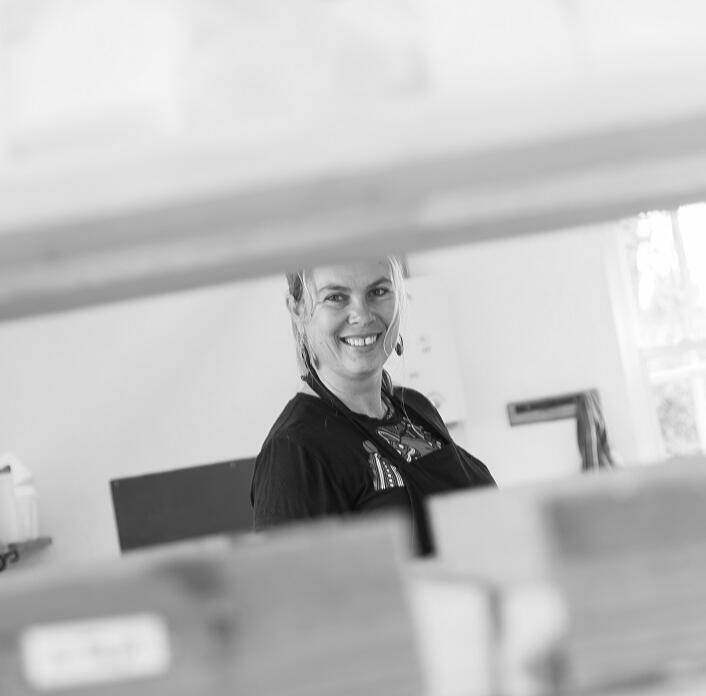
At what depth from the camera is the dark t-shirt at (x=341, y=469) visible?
1.29m

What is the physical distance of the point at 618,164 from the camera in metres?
0.44

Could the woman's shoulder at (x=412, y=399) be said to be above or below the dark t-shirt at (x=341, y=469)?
above

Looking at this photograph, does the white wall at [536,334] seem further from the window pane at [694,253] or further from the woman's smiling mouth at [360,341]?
the woman's smiling mouth at [360,341]

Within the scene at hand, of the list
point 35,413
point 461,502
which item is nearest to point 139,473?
point 35,413

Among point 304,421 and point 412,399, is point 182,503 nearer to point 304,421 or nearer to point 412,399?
point 412,399

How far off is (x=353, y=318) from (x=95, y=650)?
1.16 meters

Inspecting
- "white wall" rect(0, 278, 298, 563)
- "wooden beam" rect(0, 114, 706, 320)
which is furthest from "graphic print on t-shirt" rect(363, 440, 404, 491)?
"white wall" rect(0, 278, 298, 563)

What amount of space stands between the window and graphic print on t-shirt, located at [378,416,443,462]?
3.07m

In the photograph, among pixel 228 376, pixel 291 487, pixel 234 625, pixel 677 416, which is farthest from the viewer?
pixel 677 416

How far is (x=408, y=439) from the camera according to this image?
4.66ft

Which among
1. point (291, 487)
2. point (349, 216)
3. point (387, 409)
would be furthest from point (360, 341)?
point (349, 216)

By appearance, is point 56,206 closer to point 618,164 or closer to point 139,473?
point 618,164

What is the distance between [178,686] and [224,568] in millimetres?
46

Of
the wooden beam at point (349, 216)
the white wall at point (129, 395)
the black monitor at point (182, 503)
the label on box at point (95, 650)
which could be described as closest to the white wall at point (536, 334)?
the white wall at point (129, 395)
